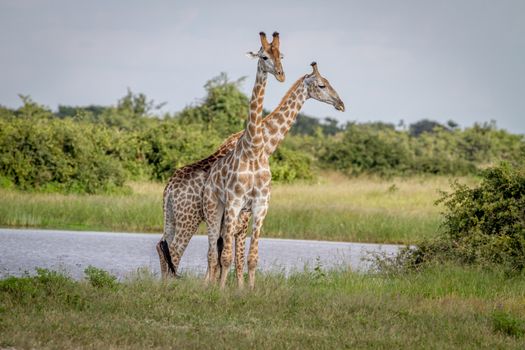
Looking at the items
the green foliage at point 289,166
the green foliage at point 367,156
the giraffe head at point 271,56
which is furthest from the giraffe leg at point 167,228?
the green foliage at point 367,156

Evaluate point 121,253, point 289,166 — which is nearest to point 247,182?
point 121,253

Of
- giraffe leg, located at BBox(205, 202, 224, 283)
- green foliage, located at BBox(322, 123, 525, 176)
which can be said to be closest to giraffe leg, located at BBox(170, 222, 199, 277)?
giraffe leg, located at BBox(205, 202, 224, 283)

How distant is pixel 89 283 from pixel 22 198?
42.6 ft

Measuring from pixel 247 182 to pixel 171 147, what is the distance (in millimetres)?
21492

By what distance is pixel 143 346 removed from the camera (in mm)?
8312

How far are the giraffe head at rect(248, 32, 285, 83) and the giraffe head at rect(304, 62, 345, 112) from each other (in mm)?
761

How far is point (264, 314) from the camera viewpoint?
396 inches

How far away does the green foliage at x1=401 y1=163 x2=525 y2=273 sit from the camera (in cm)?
1368

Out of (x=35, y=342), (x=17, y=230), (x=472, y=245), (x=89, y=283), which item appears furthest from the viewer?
(x=17, y=230)

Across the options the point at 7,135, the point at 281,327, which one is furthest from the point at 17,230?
the point at 281,327

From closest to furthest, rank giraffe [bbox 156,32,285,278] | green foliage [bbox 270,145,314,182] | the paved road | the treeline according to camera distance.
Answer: giraffe [bbox 156,32,285,278] < the paved road < the treeline < green foliage [bbox 270,145,314,182]

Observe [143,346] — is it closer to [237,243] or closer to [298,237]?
[237,243]

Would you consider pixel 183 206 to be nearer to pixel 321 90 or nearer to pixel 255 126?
pixel 255 126

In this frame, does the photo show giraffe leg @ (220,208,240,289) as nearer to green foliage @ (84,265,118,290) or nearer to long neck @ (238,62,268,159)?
long neck @ (238,62,268,159)
